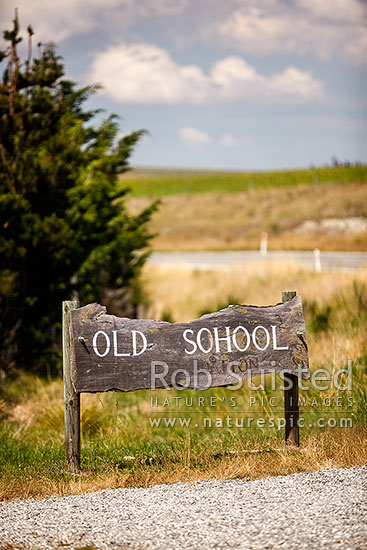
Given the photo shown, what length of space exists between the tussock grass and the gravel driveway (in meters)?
0.28

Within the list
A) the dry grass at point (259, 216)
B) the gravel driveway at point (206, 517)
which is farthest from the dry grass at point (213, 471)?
the dry grass at point (259, 216)

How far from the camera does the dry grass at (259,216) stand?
93.6 ft

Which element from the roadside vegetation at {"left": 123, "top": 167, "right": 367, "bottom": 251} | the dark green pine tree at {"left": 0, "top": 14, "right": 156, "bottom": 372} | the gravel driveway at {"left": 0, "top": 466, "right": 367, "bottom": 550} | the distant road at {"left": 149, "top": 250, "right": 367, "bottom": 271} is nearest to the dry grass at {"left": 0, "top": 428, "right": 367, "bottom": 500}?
the gravel driveway at {"left": 0, "top": 466, "right": 367, "bottom": 550}

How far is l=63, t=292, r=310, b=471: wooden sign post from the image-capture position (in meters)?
4.62

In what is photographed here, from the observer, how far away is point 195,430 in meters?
7.03

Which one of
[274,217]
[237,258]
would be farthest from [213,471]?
[274,217]

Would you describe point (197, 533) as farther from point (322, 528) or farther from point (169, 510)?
point (322, 528)

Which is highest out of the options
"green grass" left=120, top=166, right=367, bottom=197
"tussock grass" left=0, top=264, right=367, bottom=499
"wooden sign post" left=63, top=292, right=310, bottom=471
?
"green grass" left=120, top=166, right=367, bottom=197

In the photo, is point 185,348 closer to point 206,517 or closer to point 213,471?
point 213,471

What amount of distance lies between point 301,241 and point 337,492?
24.4 metres

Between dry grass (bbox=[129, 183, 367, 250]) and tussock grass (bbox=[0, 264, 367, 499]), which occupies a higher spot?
dry grass (bbox=[129, 183, 367, 250])

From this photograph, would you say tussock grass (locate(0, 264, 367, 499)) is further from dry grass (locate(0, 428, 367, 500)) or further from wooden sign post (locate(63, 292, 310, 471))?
wooden sign post (locate(63, 292, 310, 471))

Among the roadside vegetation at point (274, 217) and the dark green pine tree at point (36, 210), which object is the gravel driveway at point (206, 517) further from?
the roadside vegetation at point (274, 217)

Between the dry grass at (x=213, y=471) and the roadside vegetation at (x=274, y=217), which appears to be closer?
the dry grass at (x=213, y=471)
